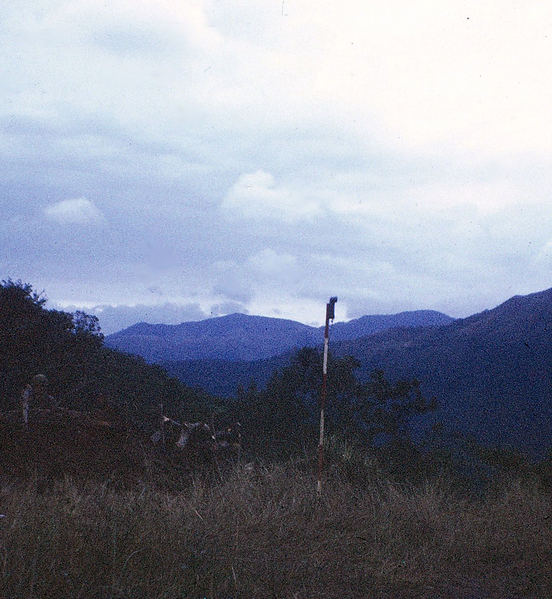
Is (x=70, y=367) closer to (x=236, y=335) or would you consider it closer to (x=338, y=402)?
(x=338, y=402)

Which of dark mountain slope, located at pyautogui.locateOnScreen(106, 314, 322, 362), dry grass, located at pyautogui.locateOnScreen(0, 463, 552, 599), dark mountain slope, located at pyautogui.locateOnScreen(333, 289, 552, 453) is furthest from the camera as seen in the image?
dark mountain slope, located at pyautogui.locateOnScreen(106, 314, 322, 362)

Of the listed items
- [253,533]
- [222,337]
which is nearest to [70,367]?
[253,533]

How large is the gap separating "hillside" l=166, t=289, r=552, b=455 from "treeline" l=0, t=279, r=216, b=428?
93.1 ft

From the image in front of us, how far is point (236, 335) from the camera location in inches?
5935

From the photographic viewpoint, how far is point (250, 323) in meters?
159

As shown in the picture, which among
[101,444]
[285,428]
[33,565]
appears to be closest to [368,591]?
[33,565]

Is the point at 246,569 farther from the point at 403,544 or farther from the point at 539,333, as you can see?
the point at 539,333

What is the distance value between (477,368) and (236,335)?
87.6 m

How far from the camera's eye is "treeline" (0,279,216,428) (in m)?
17.7

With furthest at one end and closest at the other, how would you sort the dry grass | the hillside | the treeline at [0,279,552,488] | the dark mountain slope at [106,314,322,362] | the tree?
1. the dark mountain slope at [106,314,322,362]
2. the hillside
3. the tree
4. the treeline at [0,279,552,488]
5. the dry grass

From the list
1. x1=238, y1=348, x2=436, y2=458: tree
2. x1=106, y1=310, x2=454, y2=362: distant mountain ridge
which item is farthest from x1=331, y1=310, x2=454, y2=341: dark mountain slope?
A: x1=238, y1=348, x2=436, y2=458: tree

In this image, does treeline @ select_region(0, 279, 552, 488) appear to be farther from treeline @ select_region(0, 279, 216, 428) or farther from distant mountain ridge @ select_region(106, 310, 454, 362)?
distant mountain ridge @ select_region(106, 310, 454, 362)

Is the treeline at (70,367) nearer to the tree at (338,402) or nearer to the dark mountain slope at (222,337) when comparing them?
the tree at (338,402)

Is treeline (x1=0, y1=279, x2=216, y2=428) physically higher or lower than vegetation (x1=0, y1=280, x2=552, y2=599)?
higher
